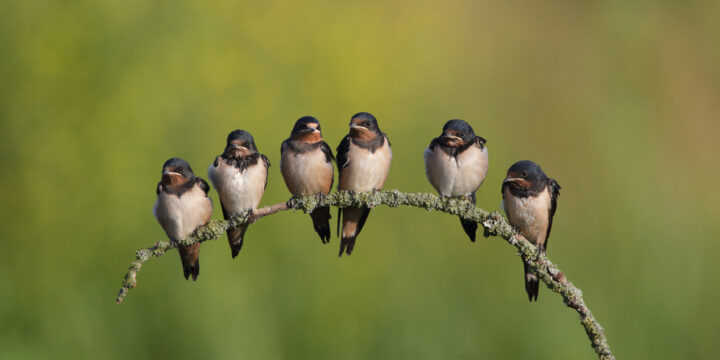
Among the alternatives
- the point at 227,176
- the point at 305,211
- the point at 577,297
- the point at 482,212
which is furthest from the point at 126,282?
the point at 577,297

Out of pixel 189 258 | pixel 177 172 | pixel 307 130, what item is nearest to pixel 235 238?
pixel 189 258

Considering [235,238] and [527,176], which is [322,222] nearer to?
[235,238]

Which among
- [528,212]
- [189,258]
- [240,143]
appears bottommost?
[189,258]

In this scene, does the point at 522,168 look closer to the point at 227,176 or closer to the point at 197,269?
the point at 227,176

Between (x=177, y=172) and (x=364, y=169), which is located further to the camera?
(x=364, y=169)

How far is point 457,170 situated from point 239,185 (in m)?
1.23

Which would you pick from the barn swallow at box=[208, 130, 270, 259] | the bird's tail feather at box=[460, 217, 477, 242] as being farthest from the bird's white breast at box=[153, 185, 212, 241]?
the bird's tail feather at box=[460, 217, 477, 242]

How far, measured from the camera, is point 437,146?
3.98 metres

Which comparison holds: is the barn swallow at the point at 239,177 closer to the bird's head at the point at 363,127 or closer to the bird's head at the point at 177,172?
the bird's head at the point at 177,172

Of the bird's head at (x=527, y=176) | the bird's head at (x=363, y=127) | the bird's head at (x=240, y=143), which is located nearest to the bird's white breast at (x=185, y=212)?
the bird's head at (x=240, y=143)

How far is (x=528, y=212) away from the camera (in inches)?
151

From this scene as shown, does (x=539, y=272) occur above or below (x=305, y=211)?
below

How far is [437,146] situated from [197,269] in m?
1.64

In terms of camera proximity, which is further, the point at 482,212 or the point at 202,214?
the point at 202,214
